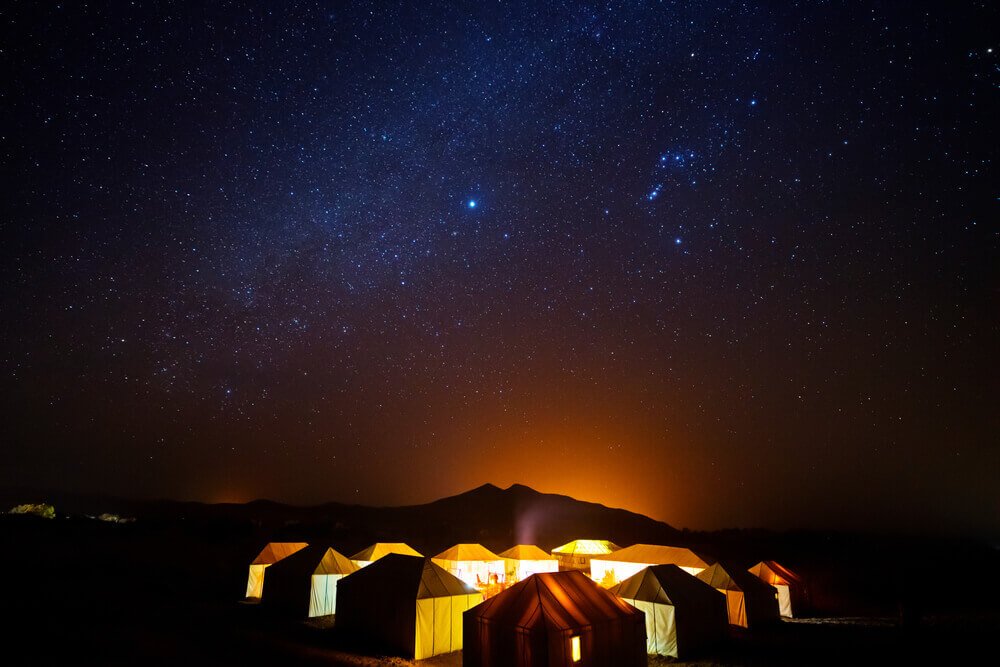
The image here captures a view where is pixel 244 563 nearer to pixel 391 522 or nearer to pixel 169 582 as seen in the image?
pixel 169 582

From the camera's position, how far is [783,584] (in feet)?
85.4

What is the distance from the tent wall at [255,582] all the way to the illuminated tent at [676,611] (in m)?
17.6

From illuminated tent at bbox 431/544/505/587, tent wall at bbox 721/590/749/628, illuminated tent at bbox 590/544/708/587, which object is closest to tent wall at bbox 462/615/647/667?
tent wall at bbox 721/590/749/628

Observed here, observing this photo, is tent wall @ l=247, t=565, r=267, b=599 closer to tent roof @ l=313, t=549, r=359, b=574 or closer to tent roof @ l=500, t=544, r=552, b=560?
tent roof @ l=313, t=549, r=359, b=574

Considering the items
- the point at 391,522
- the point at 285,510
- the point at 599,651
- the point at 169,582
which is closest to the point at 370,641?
the point at 599,651

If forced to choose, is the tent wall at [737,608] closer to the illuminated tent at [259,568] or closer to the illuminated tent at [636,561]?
the illuminated tent at [636,561]

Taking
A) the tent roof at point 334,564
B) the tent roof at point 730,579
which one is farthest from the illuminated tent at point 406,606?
the tent roof at point 730,579

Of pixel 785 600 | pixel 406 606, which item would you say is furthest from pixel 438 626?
pixel 785 600

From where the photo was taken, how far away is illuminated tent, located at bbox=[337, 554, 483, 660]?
15.3m

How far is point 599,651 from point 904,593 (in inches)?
1206

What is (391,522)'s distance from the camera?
260ft

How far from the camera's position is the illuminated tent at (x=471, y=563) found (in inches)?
1034

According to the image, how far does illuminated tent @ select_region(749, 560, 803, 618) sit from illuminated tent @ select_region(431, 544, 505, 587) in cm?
1282

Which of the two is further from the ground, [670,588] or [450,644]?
[670,588]
